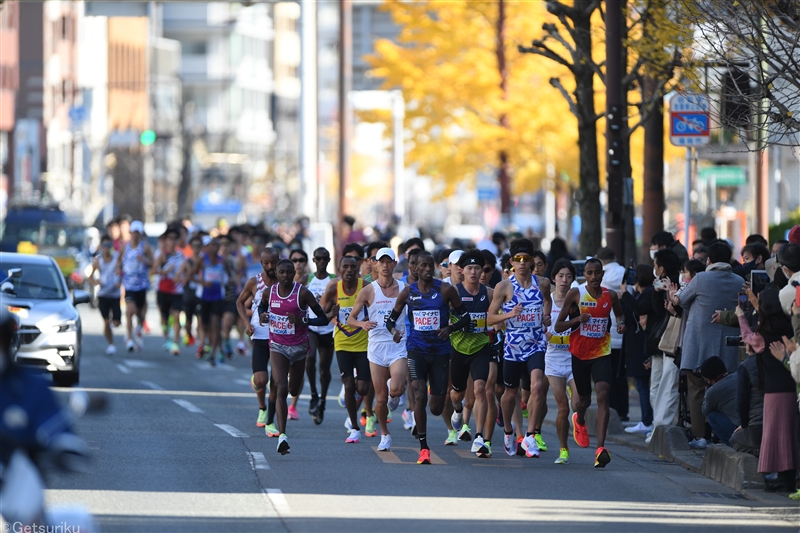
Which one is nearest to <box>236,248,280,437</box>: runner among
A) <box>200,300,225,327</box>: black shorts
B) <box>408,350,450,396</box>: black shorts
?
<box>408,350,450,396</box>: black shorts

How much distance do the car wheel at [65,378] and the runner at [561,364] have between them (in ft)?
25.5

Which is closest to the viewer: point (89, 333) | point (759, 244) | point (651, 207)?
point (759, 244)

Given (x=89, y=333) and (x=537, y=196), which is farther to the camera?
(x=537, y=196)

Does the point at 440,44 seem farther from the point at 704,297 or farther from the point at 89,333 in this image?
the point at 704,297

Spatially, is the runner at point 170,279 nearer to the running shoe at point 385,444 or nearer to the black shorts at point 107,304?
the black shorts at point 107,304

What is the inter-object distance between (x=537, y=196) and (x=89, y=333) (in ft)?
169

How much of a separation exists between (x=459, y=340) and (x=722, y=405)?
8.42ft

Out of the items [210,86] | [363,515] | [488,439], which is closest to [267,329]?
[488,439]

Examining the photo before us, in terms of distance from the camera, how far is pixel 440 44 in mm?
41938

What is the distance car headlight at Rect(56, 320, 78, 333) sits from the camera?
1952 cm

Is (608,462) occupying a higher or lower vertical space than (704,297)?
lower

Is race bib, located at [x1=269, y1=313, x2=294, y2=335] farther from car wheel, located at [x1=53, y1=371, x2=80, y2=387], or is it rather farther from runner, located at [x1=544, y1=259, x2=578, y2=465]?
car wheel, located at [x1=53, y1=371, x2=80, y2=387]

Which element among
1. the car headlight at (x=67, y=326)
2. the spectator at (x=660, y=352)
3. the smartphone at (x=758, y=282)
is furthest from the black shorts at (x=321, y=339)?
the smartphone at (x=758, y=282)

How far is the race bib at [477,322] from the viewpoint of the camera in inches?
563
